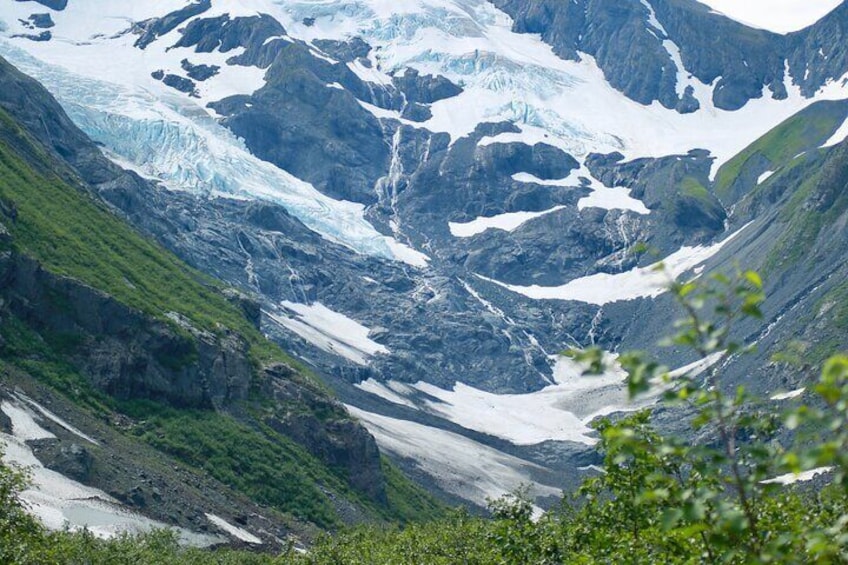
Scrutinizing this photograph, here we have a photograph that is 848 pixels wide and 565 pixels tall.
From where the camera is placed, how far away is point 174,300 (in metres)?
156

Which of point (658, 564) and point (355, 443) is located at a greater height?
point (658, 564)

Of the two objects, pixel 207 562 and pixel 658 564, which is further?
pixel 207 562

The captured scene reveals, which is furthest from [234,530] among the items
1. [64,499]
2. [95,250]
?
[95,250]

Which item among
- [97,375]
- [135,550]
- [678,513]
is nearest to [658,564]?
[678,513]

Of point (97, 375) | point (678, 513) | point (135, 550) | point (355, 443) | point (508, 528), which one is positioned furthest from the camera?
point (355, 443)

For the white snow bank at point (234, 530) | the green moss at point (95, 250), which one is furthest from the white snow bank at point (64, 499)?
the green moss at point (95, 250)

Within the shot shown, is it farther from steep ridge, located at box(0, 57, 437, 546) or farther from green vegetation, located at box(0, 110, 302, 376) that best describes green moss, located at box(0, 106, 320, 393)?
steep ridge, located at box(0, 57, 437, 546)

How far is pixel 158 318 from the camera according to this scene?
439 ft

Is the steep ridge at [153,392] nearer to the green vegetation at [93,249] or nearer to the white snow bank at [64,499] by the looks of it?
the green vegetation at [93,249]

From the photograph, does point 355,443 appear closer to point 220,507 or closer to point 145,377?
point 145,377

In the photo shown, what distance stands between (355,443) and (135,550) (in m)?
95.5

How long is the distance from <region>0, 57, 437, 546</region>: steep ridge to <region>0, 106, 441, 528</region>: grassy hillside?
27cm

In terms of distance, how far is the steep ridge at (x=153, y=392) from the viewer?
105m

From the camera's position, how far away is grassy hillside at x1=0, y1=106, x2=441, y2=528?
119m
